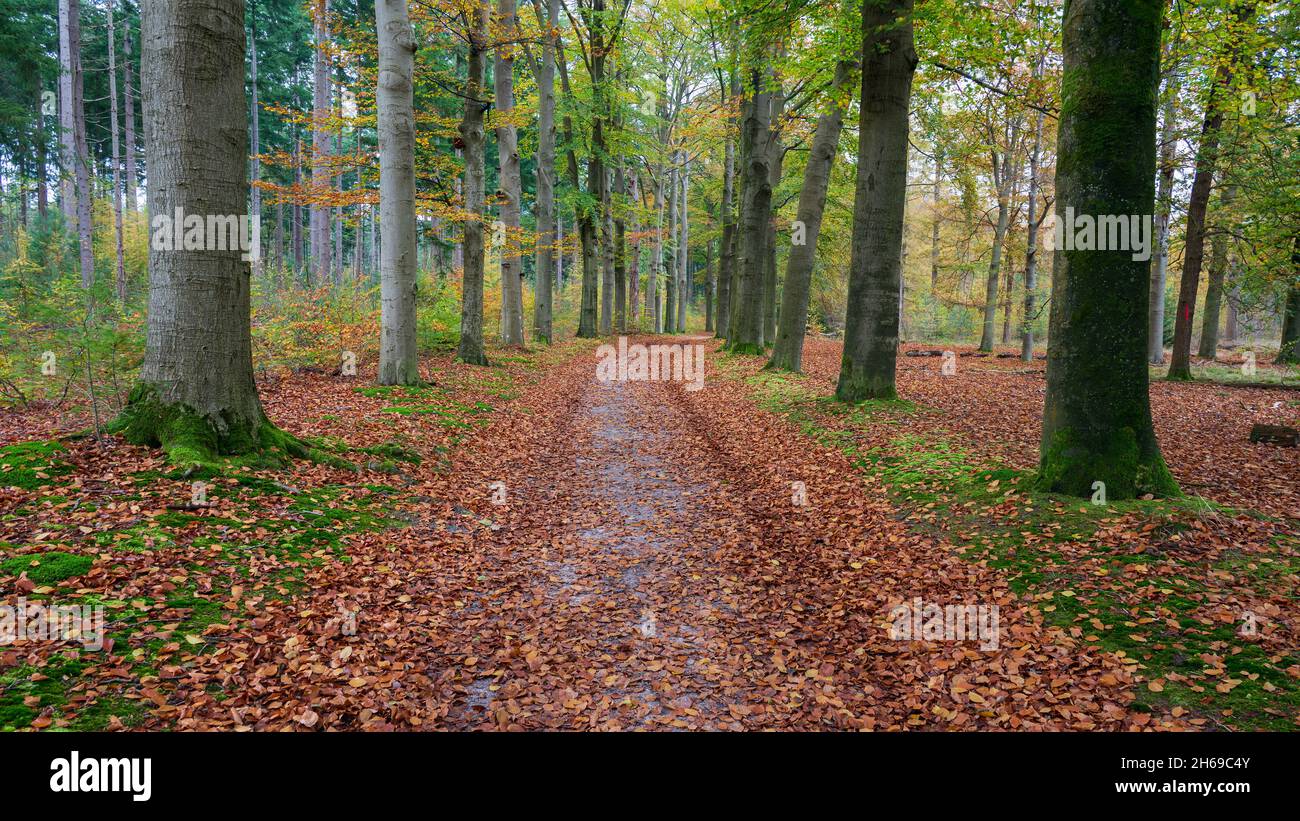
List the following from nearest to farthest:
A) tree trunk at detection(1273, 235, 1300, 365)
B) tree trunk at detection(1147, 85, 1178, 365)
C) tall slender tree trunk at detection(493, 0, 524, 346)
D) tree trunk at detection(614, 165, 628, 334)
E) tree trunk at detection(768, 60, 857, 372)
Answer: tree trunk at detection(768, 60, 857, 372) → tree trunk at detection(1147, 85, 1178, 365) → tall slender tree trunk at detection(493, 0, 524, 346) → tree trunk at detection(1273, 235, 1300, 365) → tree trunk at detection(614, 165, 628, 334)

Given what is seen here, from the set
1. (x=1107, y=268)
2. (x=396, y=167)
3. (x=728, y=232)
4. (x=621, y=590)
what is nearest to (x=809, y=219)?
(x=396, y=167)

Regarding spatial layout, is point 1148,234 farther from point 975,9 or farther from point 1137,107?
point 975,9

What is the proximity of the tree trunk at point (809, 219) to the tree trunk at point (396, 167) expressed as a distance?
334 inches

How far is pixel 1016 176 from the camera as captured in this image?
26188 millimetres

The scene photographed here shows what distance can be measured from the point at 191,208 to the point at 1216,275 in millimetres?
27681

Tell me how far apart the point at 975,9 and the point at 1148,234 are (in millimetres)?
7808

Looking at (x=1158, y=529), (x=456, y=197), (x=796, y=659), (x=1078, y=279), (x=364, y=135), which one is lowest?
(x=796, y=659)

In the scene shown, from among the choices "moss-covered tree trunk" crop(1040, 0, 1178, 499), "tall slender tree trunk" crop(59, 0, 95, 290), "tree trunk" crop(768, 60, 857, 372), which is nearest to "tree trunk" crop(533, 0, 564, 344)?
"tree trunk" crop(768, 60, 857, 372)

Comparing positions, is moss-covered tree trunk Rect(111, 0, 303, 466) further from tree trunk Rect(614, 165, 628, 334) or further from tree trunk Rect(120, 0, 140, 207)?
tree trunk Rect(120, 0, 140, 207)

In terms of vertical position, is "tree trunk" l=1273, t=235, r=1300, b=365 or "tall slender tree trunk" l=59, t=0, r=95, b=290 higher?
"tall slender tree trunk" l=59, t=0, r=95, b=290

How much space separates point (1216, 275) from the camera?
20.6m

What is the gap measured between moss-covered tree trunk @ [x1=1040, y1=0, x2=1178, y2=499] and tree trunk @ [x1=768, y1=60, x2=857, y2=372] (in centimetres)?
803

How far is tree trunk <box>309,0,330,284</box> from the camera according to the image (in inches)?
628
